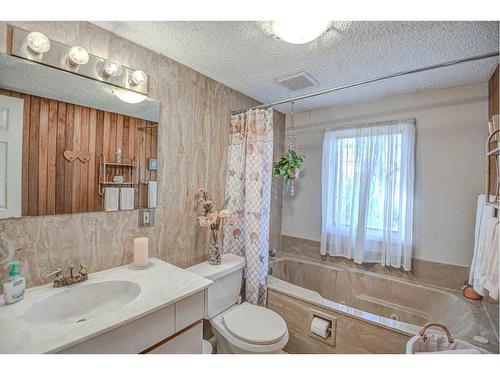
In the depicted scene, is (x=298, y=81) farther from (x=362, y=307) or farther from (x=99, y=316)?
(x=362, y=307)

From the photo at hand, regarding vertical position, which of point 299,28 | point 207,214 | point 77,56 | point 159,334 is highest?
point 299,28

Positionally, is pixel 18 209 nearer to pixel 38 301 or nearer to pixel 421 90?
pixel 38 301

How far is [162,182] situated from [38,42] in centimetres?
91

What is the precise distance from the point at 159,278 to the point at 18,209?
0.72m

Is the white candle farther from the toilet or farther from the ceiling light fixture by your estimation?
the ceiling light fixture

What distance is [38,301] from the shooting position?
943 millimetres

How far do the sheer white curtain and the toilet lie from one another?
1158mm

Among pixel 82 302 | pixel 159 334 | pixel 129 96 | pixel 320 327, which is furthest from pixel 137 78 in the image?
pixel 320 327

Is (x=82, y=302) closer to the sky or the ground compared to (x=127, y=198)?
closer to the ground

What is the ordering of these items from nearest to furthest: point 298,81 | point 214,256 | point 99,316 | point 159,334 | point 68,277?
point 99,316 < point 159,334 < point 68,277 < point 214,256 < point 298,81

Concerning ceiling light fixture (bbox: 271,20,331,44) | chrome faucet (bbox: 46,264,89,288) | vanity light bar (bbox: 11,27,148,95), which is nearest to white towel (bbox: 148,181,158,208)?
chrome faucet (bbox: 46,264,89,288)

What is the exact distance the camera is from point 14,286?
906mm

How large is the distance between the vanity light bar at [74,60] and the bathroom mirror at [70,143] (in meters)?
0.04

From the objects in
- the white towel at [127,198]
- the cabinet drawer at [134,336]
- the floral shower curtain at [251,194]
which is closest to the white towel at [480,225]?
the floral shower curtain at [251,194]
